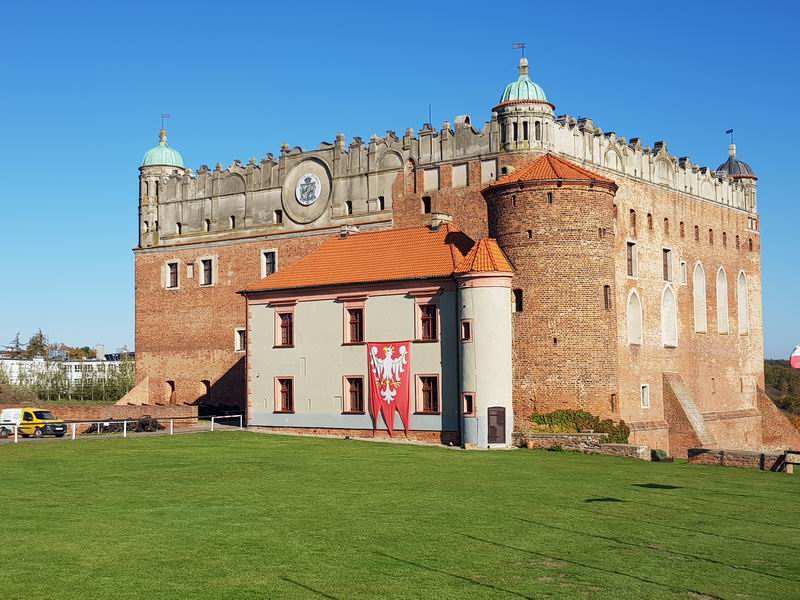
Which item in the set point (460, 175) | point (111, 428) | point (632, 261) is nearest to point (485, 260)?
point (460, 175)

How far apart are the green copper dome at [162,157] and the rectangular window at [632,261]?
2583 centimetres

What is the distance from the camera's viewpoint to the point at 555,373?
130 feet

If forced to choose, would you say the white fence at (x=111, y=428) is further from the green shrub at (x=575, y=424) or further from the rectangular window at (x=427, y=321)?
the green shrub at (x=575, y=424)

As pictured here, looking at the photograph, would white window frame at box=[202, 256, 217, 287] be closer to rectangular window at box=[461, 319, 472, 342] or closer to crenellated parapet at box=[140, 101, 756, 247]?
crenellated parapet at box=[140, 101, 756, 247]

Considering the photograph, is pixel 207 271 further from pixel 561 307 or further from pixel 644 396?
pixel 644 396

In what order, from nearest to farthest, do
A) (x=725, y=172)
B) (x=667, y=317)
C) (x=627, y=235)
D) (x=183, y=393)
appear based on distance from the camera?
(x=627, y=235), (x=667, y=317), (x=183, y=393), (x=725, y=172)

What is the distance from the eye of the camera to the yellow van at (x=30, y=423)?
4103cm

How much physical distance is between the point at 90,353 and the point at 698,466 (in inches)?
5467

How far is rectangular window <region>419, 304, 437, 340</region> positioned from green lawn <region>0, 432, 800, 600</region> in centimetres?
935

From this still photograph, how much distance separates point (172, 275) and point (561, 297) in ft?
84.9

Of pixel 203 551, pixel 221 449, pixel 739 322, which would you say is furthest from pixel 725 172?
pixel 203 551

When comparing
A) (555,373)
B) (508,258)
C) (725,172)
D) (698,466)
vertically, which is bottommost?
(698,466)

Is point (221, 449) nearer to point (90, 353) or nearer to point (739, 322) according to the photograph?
point (739, 322)

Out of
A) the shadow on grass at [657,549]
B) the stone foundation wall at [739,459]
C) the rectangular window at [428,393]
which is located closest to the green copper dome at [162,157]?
the rectangular window at [428,393]
